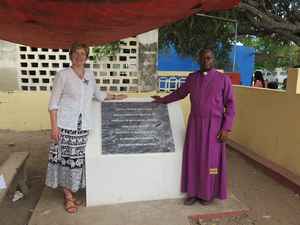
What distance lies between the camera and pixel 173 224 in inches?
121

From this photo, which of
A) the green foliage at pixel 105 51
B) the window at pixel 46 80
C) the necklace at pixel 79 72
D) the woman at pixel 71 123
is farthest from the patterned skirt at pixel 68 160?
the window at pixel 46 80

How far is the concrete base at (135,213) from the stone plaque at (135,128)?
549 millimetres

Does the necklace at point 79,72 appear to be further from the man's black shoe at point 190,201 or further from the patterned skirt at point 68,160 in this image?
the man's black shoe at point 190,201

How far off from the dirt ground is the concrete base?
0.22 meters

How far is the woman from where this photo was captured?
121 inches

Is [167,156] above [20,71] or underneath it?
underneath

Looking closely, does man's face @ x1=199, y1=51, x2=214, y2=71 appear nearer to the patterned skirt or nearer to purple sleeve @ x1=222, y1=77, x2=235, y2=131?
purple sleeve @ x1=222, y1=77, x2=235, y2=131

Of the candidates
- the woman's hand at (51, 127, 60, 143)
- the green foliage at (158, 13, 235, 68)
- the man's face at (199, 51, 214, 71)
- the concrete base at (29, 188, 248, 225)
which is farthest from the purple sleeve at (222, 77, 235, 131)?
the green foliage at (158, 13, 235, 68)

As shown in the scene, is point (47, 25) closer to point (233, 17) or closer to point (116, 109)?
point (116, 109)

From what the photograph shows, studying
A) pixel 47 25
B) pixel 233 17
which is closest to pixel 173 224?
pixel 47 25

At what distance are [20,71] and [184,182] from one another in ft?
15.1

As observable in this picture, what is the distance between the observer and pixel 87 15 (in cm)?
259

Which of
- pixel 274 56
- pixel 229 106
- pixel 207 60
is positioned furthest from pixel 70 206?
pixel 274 56

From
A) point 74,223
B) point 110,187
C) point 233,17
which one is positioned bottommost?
point 74,223
